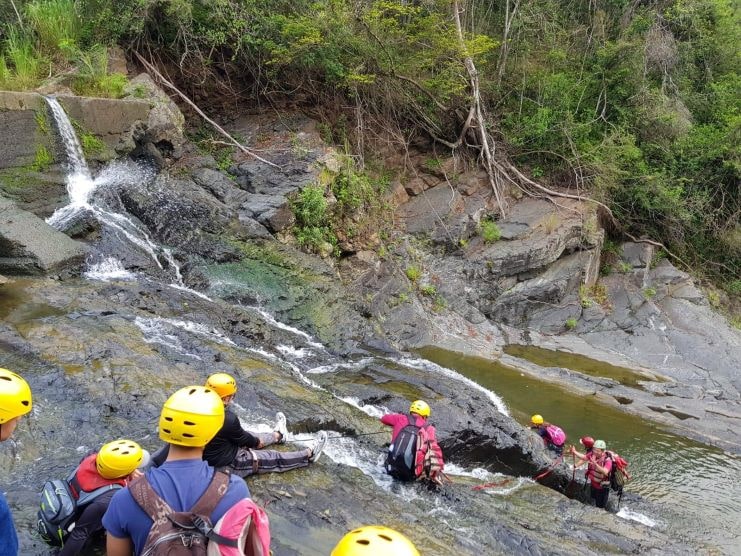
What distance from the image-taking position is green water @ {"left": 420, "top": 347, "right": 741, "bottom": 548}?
768 cm

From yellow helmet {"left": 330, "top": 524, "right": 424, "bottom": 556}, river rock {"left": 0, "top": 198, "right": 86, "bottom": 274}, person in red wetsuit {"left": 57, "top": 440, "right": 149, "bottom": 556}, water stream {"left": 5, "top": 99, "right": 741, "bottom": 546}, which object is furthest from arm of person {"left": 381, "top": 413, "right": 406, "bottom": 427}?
river rock {"left": 0, "top": 198, "right": 86, "bottom": 274}

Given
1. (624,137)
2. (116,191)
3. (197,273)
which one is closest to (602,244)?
(624,137)

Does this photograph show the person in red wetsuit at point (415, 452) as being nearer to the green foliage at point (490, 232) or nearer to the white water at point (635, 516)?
the white water at point (635, 516)

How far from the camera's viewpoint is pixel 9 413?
94.7 inches

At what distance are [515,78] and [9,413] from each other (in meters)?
17.9

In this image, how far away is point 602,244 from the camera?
16.0 m

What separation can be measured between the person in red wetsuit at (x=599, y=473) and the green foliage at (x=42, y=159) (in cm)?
1055

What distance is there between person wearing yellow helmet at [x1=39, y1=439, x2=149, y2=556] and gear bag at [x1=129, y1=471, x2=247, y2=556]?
0.91 m

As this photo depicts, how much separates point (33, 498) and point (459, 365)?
A: 8.27 metres

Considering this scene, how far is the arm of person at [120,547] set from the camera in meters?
2.37

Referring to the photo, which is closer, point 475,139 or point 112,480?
point 112,480

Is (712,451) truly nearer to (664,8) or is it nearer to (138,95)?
(138,95)

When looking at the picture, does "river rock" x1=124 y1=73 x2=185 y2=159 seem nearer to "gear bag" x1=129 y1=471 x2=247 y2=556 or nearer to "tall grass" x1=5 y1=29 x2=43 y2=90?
"tall grass" x1=5 y1=29 x2=43 y2=90

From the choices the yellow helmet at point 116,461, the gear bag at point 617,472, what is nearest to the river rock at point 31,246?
the yellow helmet at point 116,461
